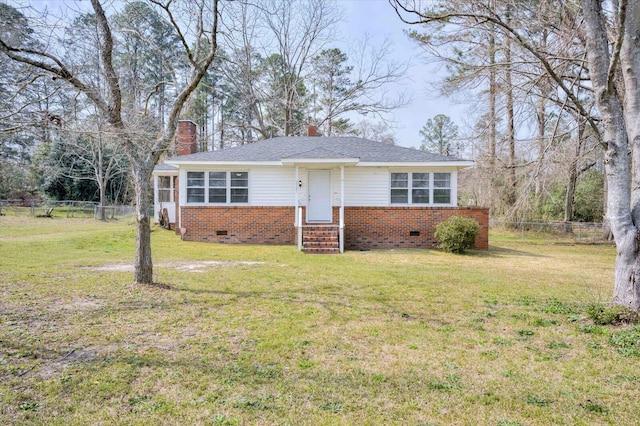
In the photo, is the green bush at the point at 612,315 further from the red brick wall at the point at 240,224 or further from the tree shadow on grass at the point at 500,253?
the red brick wall at the point at 240,224

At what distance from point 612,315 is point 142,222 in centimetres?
700

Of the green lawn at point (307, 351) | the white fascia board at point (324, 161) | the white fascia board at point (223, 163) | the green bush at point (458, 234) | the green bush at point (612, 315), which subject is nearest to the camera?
the green lawn at point (307, 351)

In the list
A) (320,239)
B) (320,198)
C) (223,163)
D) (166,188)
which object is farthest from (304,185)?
(166,188)

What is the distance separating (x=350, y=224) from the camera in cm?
1341

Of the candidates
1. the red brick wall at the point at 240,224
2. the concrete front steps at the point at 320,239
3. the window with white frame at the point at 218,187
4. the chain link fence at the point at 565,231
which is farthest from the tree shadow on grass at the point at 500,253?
the window with white frame at the point at 218,187

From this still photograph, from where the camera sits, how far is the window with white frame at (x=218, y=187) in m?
13.6

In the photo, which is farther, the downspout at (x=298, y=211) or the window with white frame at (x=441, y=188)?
the window with white frame at (x=441, y=188)

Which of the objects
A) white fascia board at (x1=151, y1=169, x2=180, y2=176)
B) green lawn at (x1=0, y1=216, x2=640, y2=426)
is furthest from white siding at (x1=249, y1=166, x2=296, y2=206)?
green lawn at (x1=0, y1=216, x2=640, y2=426)

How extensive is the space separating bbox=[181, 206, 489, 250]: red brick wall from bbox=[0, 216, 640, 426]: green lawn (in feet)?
17.7

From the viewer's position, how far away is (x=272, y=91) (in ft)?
86.3

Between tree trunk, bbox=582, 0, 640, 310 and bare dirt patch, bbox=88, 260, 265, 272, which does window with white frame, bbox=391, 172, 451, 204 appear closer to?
bare dirt patch, bbox=88, 260, 265, 272

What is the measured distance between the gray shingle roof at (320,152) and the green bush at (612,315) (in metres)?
8.80

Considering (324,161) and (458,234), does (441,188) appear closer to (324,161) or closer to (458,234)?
(458,234)

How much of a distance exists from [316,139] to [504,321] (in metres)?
12.7
